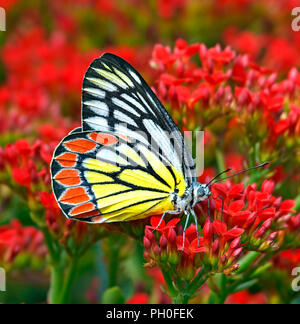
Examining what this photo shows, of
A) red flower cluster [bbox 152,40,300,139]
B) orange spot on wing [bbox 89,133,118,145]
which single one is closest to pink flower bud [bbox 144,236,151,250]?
orange spot on wing [bbox 89,133,118,145]

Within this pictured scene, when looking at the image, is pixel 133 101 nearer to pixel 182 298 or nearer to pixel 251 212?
pixel 251 212

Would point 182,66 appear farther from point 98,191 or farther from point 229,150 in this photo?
point 229,150

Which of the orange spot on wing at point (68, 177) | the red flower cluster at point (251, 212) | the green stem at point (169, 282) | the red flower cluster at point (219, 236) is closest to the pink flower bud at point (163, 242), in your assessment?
the red flower cluster at point (219, 236)

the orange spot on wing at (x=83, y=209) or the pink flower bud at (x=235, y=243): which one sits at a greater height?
the orange spot on wing at (x=83, y=209)

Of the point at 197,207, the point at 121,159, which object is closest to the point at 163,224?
the point at 197,207

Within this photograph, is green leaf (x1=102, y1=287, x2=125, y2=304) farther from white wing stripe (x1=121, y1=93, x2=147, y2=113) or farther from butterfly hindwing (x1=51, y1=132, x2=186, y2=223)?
white wing stripe (x1=121, y1=93, x2=147, y2=113)

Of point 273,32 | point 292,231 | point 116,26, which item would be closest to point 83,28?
point 116,26

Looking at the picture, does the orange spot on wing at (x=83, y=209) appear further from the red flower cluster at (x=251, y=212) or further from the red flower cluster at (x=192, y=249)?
the red flower cluster at (x=251, y=212)
